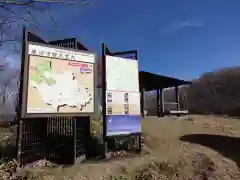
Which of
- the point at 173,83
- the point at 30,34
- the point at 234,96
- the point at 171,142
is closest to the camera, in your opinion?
the point at 30,34

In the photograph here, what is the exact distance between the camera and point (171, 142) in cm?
1129

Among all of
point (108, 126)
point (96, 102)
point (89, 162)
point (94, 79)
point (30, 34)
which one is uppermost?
point (30, 34)

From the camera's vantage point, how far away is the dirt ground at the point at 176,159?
7.59 m

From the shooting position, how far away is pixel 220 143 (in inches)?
458

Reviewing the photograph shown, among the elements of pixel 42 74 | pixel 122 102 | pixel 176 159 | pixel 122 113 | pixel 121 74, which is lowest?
pixel 176 159

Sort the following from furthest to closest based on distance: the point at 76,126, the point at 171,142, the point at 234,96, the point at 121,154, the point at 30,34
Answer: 1. the point at 234,96
2. the point at 171,142
3. the point at 121,154
4. the point at 76,126
5. the point at 30,34

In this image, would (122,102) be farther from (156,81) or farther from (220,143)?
(156,81)

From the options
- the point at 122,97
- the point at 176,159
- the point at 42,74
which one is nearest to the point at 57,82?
the point at 42,74

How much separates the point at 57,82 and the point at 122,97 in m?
2.47

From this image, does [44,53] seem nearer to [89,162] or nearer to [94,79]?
[94,79]

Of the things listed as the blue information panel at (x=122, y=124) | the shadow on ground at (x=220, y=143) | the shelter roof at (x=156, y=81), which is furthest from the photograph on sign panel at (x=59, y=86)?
the shelter roof at (x=156, y=81)

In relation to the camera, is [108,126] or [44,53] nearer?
[44,53]

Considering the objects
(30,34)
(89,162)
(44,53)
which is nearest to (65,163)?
(89,162)

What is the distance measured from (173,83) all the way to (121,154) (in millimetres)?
10609
